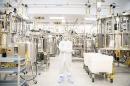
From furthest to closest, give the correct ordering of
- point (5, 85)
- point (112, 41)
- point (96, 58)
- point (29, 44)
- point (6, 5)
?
point (112, 41), point (6, 5), point (29, 44), point (96, 58), point (5, 85)

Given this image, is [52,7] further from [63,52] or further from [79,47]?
[63,52]

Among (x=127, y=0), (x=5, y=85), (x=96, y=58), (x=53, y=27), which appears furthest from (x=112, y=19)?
(x=53, y=27)

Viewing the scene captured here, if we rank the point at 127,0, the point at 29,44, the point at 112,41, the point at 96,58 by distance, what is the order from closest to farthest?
1. the point at 96,58
2. the point at 29,44
3. the point at 112,41
4. the point at 127,0

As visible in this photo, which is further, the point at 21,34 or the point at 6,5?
the point at 21,34

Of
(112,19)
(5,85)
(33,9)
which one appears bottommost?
(5,85)

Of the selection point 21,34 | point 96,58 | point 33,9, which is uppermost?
point 33,9

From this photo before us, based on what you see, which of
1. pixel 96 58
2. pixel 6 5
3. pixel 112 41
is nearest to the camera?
pixel 96 58

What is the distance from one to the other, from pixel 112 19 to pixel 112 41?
0.95 m

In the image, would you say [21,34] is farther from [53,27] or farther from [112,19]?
[53,27]

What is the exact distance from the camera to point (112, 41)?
32.9 ft

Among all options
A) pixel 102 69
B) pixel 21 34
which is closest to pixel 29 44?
pixel 102 69

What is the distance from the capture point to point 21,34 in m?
10.3

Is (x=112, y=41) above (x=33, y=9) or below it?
below

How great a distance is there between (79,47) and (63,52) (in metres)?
8.29
